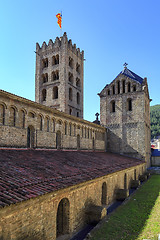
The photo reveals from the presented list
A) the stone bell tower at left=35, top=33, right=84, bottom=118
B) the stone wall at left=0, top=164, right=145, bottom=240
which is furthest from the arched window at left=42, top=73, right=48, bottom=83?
the stone wall at left=0, top=164, right=145, bottom=240

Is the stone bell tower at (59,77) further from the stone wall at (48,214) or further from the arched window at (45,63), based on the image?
the stone wall at (48,214)

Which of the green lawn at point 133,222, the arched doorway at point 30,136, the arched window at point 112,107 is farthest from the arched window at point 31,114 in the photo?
the arched window at point 112,107

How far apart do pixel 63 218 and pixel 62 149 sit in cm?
964

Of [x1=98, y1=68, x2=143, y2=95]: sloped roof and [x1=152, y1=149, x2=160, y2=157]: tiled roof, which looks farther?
[x1=152, y1=149, x2=160, y2=157]: tiled roof

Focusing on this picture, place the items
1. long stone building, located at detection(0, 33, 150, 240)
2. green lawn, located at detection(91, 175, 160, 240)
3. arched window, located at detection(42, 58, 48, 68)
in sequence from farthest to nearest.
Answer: arched window, located at detection(42, 58, 48, 68)
green lawn, located at detection(91, 175, 160, 240)
long stone building, located at detection(0, 33, 150, 240)

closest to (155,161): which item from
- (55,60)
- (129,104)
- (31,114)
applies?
(129,104)

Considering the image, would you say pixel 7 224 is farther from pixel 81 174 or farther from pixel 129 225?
pixel 129 225

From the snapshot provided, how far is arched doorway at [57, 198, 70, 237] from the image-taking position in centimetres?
941

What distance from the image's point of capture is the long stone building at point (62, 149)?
23.9ft

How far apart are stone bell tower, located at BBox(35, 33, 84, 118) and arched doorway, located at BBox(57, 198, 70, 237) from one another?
2083 centimetres

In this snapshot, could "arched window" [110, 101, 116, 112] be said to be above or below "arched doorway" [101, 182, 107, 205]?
above

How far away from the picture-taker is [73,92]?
32719 millimetres

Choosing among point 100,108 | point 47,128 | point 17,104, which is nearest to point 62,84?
point 100,108

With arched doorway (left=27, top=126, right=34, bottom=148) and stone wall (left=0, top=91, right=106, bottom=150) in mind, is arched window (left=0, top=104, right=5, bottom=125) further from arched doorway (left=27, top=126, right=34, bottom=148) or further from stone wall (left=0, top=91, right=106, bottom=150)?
arched doorway (left=27, top=126, right=34, bottom=148)
